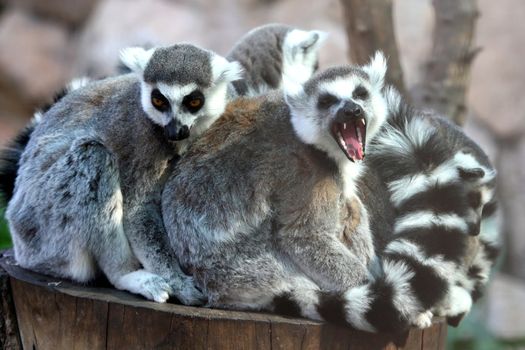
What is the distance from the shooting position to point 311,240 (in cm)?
368

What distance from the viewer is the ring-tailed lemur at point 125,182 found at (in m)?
3.84

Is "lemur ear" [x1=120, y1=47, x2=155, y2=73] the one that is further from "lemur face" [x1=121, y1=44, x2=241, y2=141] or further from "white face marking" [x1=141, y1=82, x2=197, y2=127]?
"white face marking" [x1=141, y1=82, x2=197, y2=127]

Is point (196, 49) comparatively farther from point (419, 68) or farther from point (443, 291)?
point (419, 68)

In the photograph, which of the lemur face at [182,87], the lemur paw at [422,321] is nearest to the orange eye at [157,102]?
the lemur face at [182,87]

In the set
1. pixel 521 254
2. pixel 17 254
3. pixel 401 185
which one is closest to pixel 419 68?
pixel 521 254

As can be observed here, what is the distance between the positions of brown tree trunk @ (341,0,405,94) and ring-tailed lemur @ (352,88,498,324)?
1448 mm

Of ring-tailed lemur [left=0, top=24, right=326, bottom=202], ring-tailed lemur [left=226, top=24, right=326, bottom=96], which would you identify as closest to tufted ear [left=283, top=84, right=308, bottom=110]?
ring-tailed lemur [left=0, top=24, right=326, bottom=202]

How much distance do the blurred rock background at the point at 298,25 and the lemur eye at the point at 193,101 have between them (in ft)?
14.3

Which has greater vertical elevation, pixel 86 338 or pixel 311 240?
pixel 311 240

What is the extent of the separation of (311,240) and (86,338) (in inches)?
46.0

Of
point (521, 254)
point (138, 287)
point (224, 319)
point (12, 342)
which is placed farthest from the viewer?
point (521, 254)

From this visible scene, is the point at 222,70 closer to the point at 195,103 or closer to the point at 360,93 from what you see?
the point at 195,103

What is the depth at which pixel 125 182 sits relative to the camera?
3883 mm

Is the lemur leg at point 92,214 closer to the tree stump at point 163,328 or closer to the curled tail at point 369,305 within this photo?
the tree stump at point 163,328
